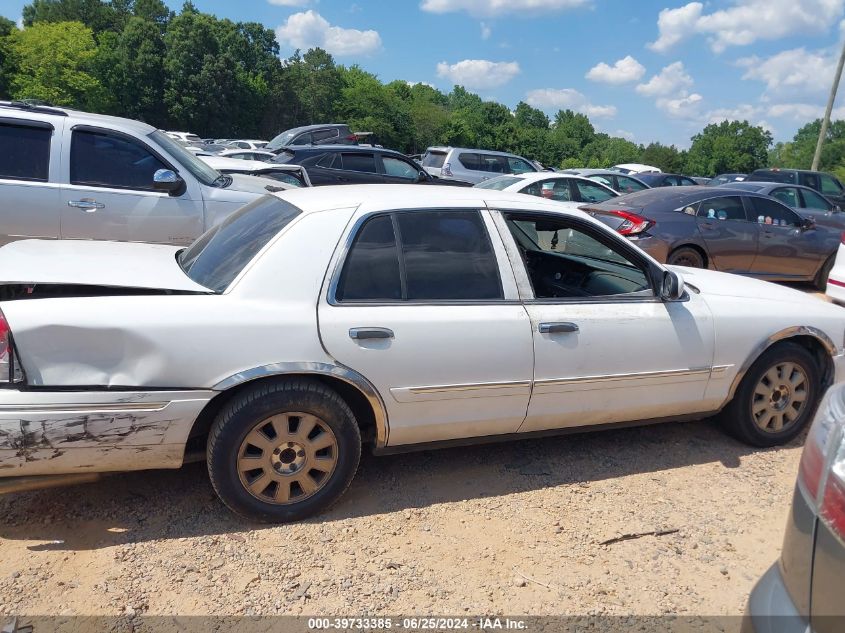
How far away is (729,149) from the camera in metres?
73.2

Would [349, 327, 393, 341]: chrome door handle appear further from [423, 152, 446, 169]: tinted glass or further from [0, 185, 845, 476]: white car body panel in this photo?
[423, 152, 446, 169]: tinted glass

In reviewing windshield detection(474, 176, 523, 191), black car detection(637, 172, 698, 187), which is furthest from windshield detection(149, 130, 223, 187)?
black car detection(637, 172, 698, 187)

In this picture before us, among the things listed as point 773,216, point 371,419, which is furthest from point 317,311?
point 773,216

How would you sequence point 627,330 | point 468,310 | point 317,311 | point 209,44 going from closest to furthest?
point 317,311
point 468,310
point 627,330
point 209,44

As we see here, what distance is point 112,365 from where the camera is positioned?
2.76m

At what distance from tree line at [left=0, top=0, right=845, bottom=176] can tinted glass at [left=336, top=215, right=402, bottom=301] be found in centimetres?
5067

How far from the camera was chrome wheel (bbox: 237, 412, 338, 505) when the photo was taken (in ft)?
9.84

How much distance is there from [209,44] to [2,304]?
61.4 m

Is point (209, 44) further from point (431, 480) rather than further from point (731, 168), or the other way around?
point (431, 480)

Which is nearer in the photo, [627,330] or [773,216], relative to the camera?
[627,330]

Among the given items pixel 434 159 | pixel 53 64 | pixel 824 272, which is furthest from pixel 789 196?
pixel 53 64

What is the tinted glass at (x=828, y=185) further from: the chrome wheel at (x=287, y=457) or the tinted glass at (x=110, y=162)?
the chrome wheel at (x=287, y=457)

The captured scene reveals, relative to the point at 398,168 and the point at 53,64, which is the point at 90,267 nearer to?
the point at 398,168

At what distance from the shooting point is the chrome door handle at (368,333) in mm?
3055
